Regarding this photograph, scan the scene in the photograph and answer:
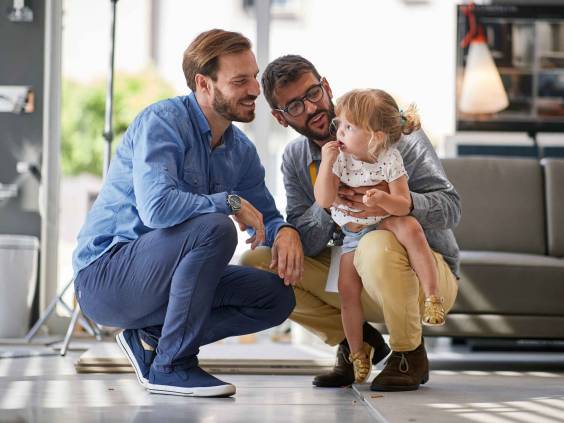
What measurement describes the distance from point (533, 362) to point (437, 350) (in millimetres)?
604

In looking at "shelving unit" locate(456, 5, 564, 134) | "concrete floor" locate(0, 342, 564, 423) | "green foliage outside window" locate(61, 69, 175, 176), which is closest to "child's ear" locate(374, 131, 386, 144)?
"concrete floor" locate(0, 342, 564, 423)

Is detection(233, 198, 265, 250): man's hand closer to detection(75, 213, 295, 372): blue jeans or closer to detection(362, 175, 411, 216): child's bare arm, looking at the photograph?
detection(75, 213, 295, 372): blue jeans

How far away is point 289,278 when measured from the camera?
9.82 feet

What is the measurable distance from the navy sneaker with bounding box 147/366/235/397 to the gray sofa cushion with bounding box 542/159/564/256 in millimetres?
2312

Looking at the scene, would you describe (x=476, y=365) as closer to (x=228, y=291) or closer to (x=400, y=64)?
(x=228, y=291)

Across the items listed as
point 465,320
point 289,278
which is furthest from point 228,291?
point 465,320

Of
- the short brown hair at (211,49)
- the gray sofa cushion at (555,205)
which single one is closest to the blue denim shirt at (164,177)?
the short brown hair at (211,49)

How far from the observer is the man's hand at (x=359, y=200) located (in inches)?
116

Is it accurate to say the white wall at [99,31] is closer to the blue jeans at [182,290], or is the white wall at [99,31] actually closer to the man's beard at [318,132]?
the man's beard at [318,132]

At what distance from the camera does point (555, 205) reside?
4.66 meters

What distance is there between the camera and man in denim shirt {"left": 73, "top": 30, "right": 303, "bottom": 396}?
2.75 metres

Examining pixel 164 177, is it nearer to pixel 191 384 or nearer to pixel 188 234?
pixel 188 234

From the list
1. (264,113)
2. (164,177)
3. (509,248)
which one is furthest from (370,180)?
(264,113)

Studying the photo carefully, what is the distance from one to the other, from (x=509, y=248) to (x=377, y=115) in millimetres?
1914
